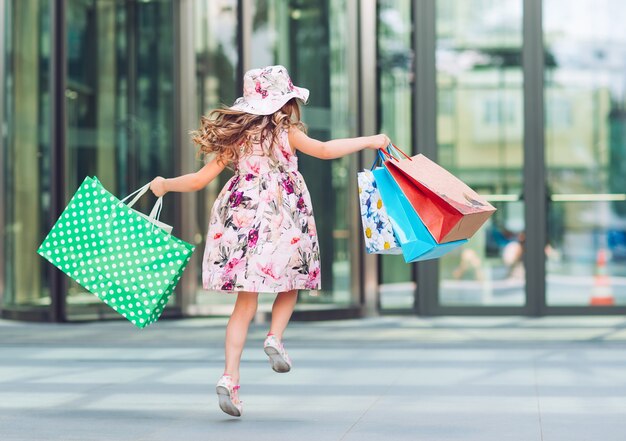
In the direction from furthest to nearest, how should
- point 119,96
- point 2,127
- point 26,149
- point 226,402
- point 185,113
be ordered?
1. point 185,113
2. point 119,96
3. point 2,127
4. point 26,149
5. point 226,402

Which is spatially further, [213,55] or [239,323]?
[213,55]

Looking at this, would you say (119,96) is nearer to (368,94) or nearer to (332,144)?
(368,94)

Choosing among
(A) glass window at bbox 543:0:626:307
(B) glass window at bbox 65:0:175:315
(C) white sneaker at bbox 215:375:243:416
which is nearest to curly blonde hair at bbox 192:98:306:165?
(C) white sneaker at bbox 215:375:243:416

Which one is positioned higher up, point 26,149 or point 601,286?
point 26,149

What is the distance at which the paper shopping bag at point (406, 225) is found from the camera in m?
4.59

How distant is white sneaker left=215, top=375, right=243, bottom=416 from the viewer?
4.50 m

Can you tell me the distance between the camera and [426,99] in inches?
399

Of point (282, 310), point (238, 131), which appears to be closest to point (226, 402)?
point (282, 310)

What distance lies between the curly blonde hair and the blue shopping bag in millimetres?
481

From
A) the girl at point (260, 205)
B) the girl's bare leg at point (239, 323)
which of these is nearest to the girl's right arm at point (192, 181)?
the girl at point (260, 205)

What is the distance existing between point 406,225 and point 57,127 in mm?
5688

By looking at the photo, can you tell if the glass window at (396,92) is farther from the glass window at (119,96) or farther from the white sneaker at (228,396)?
the white sneaker at (228,396)

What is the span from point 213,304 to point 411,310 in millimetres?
2123

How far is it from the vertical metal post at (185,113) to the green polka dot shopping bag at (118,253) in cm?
568
